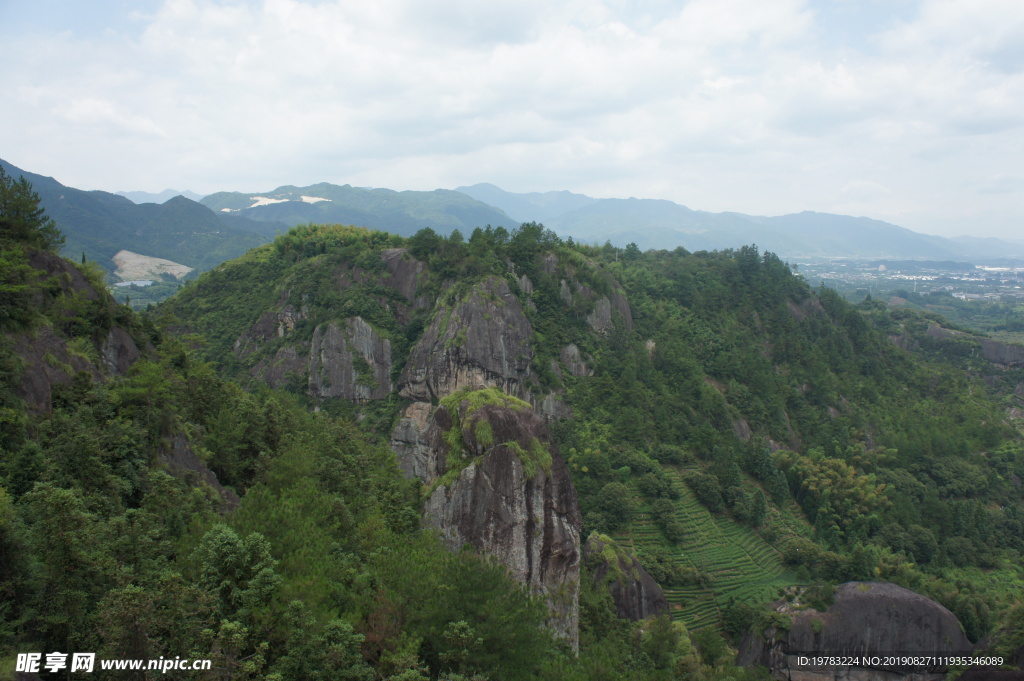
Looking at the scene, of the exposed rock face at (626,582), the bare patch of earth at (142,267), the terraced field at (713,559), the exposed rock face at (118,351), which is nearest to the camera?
the exposed rock face at (118,351)

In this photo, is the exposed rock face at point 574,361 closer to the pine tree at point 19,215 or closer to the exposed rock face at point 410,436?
the exposed rock face at point 410,436

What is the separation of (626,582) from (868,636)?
10.4m

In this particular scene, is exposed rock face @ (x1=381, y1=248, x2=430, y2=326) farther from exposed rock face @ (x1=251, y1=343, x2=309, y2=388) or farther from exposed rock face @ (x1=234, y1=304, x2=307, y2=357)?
exposed rock face @ (x1=251, y1=343, x2=309, y2=388)

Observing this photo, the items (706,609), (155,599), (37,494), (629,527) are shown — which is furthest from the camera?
(629,527)

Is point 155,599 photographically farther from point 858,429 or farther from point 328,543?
point 858,429

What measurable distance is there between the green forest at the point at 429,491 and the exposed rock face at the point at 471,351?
1.11 metres

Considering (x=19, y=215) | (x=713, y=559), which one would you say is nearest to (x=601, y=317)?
(x=713, y=559)

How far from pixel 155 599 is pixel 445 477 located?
9690mm

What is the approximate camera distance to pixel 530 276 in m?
44.4

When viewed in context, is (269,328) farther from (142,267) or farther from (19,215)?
(142,267)

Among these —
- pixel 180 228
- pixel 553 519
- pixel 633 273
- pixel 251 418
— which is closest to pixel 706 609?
pixel 553 519

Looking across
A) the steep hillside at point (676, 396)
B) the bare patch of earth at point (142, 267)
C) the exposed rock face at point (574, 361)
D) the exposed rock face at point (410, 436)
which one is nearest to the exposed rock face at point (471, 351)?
the steep hillside at point (676, 396)

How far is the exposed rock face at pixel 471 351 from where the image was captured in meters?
36.8

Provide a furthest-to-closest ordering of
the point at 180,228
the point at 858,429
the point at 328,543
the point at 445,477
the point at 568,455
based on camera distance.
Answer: the point at 180,228
the point at 858,429
the point at 568,455
the point at 445,477
the point at 328,543
